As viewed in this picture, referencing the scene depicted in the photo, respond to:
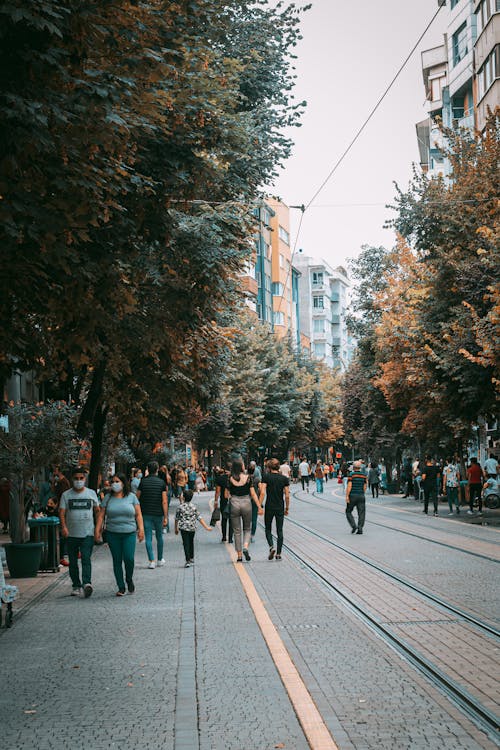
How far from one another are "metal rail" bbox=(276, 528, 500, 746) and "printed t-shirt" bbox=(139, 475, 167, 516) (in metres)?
6.38

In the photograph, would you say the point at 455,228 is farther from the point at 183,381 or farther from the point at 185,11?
the point at 185,11

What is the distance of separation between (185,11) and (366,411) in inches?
1808

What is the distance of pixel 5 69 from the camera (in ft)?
31.0

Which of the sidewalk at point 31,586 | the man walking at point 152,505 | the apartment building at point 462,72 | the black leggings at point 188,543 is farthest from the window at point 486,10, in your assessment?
the sidewalk at point 31,586

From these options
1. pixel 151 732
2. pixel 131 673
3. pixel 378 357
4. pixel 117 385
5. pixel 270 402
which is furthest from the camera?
pixel 270 402

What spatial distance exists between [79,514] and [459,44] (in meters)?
44.3

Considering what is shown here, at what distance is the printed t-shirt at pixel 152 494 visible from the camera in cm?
1895

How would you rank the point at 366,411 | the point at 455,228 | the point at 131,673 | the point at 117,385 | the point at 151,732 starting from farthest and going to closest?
the point at 366,411, the point at 455,228, the point at 117,385, the point at 131,673, the point at 151,732

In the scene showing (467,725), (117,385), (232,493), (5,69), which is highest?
(5,69)

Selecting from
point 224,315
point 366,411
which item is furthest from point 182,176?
point 366,411

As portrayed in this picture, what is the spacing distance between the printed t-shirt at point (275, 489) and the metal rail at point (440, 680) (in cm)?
551

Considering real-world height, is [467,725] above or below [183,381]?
below

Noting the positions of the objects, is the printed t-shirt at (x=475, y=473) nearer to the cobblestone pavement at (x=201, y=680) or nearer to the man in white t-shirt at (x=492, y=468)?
the man in white t-shirt at (x=492, y=468)

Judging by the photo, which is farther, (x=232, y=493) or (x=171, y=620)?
(x=232, y=493)
